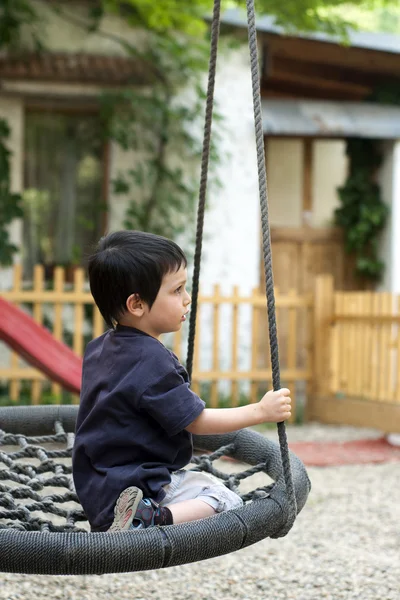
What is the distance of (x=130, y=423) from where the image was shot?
1.86 metres

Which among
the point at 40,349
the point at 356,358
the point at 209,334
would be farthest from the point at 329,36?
the point at 40,349

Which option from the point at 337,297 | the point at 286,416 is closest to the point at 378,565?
the point at 286,416

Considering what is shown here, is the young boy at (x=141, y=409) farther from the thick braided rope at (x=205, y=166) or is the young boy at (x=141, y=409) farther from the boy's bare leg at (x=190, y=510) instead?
the thick braided rope at (x=205, y=166)

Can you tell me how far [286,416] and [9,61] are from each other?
6.22 metres

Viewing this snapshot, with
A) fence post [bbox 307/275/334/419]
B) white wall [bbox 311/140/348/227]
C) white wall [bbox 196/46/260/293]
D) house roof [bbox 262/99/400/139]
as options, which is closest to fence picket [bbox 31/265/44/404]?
white wall [bbox 196/46/260/293]

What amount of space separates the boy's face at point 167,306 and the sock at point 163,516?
41cm

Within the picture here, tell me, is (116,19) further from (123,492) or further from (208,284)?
(123,492)

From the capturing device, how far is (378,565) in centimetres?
330

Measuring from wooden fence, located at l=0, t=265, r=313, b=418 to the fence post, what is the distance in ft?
0.42

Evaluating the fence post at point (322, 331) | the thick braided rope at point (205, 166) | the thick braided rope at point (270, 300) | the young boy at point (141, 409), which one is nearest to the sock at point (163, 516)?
the young boy at point (141, 409)

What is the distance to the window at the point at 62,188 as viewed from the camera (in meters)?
7.95

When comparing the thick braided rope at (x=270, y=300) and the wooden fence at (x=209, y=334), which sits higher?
the thick braided rope at (x=270, y=300)

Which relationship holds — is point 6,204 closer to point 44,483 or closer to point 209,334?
point 209,334

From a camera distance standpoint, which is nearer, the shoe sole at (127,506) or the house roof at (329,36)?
the shoe sole at (127,506)
